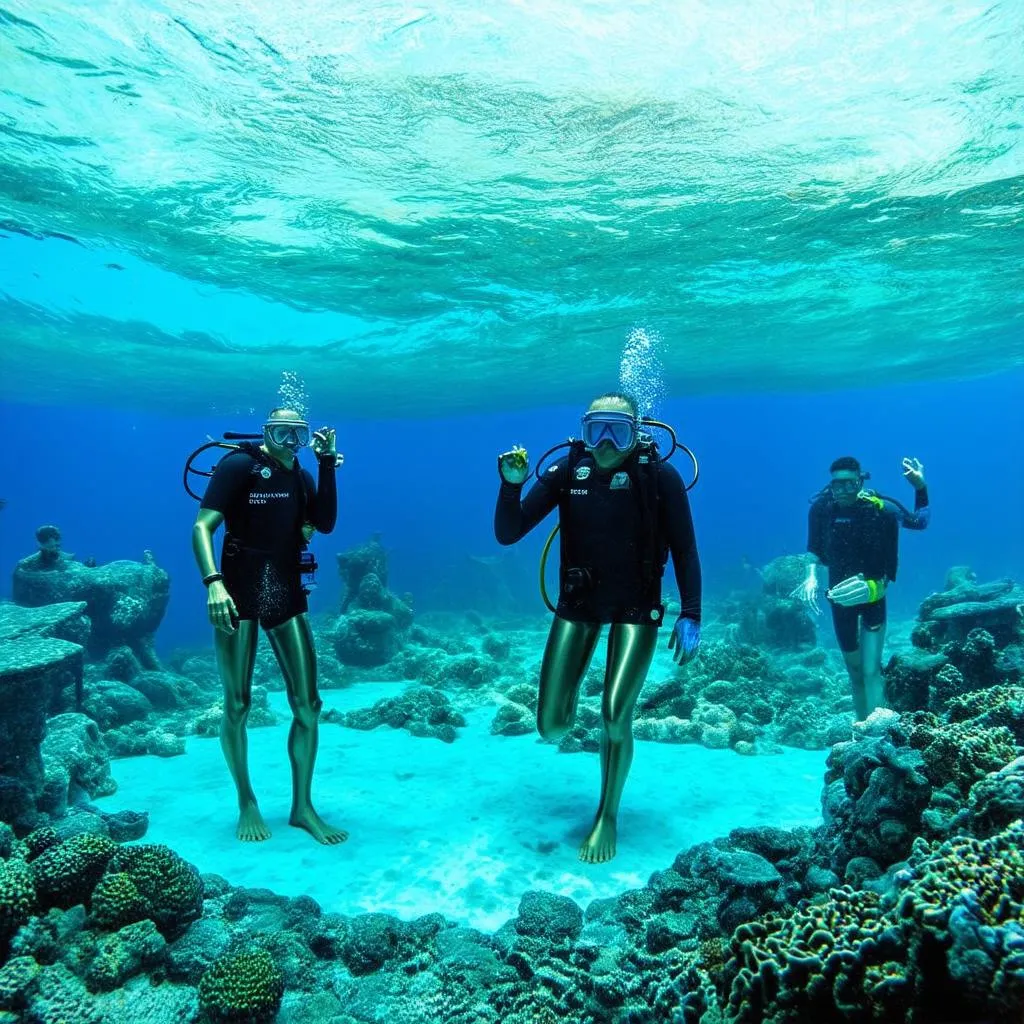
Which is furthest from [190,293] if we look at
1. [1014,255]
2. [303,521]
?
[1014,255]

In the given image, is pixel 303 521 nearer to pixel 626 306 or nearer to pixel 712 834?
pixel 712 834

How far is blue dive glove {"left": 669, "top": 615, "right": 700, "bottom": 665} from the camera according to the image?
211 inches

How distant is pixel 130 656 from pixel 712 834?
12.0 metres

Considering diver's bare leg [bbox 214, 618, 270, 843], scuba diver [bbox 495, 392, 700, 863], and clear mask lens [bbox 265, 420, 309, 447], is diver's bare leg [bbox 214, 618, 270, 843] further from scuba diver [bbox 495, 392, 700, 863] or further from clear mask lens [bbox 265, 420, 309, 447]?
scuba diver [bbox 495, 392, 700, 863]

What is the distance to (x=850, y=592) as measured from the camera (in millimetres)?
8125

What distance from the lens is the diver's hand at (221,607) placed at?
5.11 meters

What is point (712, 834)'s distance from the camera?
21.2 ft

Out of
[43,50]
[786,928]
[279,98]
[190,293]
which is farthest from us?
[190,293]

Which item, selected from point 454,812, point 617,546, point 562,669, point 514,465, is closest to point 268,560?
point 514,465

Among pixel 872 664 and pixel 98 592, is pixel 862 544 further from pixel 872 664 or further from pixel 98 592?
pixel 98 592

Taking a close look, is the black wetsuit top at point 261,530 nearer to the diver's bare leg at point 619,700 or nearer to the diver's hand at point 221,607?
the diver's hand at point 221,607

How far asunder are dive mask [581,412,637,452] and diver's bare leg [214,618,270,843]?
3.37 metres

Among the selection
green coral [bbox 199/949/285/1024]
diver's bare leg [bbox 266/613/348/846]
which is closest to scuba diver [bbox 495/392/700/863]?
diver's bare leg [bbox 266/613/348/846]

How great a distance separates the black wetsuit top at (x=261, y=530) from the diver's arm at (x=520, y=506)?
5.51 ft
